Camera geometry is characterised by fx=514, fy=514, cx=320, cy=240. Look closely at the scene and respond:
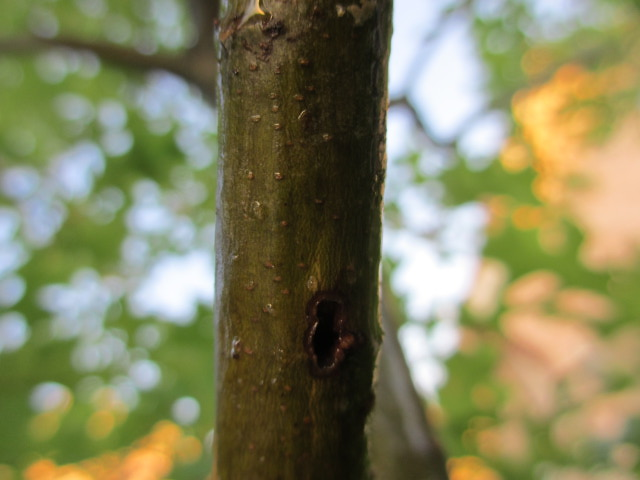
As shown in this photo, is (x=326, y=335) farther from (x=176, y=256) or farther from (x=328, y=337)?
(x=176, y=256)

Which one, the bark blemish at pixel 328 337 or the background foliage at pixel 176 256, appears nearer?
the bark blemish at pixel 328 337

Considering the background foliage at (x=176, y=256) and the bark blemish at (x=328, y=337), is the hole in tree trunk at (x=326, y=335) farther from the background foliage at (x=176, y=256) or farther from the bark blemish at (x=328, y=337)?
the background foliage at (x=176, y=256)

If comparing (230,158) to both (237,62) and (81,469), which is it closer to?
(237,62)

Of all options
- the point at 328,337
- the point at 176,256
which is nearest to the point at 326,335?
the point at 328,337

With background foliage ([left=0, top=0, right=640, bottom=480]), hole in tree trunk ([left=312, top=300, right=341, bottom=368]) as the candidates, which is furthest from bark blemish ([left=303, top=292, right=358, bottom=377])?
background foliage ([left=0, top=0, right=640, bottom=480])

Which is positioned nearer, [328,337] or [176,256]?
[328,337]

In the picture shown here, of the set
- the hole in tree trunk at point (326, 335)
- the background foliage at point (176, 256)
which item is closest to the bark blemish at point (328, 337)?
the hole in tree trunk at point (326, 335)
